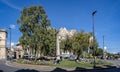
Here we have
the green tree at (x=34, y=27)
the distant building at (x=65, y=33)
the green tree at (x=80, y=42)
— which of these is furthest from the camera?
the distant building at (x=65, y=33)

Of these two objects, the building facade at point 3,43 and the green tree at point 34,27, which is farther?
the building facade at point 3,43

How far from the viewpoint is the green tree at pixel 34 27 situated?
5157cm

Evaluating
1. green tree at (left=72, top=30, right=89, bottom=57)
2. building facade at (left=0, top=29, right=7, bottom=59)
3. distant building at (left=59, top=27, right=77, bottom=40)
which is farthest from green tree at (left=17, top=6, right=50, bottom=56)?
building facade at (left=0, top=29, right=7, bottom=59)

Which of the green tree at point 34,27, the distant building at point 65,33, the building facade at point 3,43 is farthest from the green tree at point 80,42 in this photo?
the building facade at point 3,43

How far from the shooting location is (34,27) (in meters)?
52.7

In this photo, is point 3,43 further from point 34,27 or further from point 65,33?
point 65,33

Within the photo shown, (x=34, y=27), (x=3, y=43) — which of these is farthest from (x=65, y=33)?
(x=34, y=27)

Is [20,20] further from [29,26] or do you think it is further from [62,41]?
[62,41]

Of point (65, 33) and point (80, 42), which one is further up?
point (65, 33)

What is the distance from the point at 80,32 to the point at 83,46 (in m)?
4.55

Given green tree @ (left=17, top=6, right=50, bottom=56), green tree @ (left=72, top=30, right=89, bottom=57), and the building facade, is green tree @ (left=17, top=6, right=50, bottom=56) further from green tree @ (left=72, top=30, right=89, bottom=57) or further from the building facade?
the building facade

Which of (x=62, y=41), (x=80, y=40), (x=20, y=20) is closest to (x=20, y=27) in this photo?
(x=20, y=20)

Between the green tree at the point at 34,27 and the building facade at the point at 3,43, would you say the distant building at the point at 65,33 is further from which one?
the green tree at the point at 34,27

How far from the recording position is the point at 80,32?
234 ft
